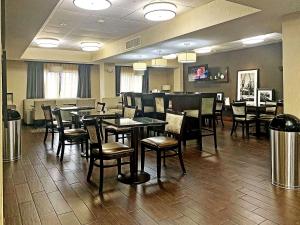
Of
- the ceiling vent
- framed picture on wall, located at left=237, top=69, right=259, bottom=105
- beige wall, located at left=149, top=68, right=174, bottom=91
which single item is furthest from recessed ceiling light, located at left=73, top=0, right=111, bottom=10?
beige wall, located at left=149, top=68, right=174, bottom=91

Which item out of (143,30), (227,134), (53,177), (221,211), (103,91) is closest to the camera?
(221,211)

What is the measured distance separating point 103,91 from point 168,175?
697cm

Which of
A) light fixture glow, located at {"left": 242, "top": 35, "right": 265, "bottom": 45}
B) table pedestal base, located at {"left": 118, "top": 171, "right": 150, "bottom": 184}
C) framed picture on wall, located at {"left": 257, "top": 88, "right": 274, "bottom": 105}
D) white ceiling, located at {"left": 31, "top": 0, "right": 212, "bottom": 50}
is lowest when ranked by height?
table pedestal base, located at {"left": 118, "top": 171, "right": 150, "bottom": 184}

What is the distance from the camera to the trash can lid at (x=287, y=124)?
3170 millimetres

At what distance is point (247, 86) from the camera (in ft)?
30.0

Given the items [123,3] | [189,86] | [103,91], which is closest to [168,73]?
[189,86]

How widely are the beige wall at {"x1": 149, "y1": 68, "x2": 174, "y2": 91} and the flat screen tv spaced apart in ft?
4.52

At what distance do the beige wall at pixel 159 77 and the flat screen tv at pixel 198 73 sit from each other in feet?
4.52

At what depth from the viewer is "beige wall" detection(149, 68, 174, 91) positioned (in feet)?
41.0

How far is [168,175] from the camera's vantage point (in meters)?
3.71

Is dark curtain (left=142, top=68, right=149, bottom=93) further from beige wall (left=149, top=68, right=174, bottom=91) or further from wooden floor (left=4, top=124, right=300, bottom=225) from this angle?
wooden floor (left=4, top=124, right=300, bottom=225)

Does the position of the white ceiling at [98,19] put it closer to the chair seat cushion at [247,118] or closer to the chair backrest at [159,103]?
the chair backrest at [159,103]

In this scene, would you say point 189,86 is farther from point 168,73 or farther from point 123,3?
point 123,3

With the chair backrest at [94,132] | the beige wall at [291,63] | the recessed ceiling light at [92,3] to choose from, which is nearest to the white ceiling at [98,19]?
the recessed ceiling light at [92,3]
